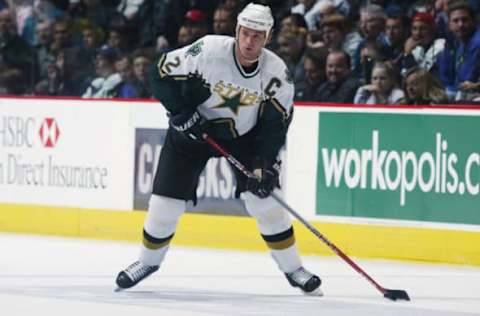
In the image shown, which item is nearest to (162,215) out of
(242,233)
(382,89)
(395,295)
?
(395,295)

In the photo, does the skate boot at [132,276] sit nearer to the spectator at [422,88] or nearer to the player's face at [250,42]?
the player's face at [250,42]

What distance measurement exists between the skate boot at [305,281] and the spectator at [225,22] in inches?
124

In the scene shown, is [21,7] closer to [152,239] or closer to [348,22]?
[348,22]

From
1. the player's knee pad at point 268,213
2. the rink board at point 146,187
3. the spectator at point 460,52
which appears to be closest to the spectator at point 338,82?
the rink board at point 146,187

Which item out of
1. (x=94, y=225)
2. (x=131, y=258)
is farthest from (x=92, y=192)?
(x=131, y=258)

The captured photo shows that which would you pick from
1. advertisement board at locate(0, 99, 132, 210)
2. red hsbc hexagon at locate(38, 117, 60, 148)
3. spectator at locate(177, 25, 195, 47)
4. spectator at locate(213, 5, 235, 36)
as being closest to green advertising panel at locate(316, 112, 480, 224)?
spectator at locate(213, 5, 235, 36)

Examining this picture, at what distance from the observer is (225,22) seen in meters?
10.0

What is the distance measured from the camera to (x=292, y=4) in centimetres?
981

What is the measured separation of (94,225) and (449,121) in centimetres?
267

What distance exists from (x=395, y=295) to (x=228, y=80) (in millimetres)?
1297

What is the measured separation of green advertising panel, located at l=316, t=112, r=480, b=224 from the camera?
870 centimetres

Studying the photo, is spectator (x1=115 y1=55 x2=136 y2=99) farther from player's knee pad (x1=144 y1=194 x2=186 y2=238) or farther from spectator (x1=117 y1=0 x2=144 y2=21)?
player's knee pad (x1=144 y1=194 x2=186 y2=238)

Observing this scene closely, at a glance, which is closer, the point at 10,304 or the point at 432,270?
the point at 10,304

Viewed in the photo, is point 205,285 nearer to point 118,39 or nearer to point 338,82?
point 338,82
